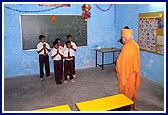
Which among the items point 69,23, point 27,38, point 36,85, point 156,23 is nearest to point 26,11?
point 27,38

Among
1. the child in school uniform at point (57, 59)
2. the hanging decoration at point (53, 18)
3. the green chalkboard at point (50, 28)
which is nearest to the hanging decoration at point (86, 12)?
the green chalkboard at point (50, 28)

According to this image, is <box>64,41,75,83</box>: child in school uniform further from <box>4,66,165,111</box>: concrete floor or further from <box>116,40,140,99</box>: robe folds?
<box>116,40,140,99</box>: robe folds

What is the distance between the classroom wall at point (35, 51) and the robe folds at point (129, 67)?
3.08m

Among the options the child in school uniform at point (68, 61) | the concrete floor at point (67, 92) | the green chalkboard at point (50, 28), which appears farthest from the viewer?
the green chalkboard at point (50, 28)

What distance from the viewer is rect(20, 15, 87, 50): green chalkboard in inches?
202

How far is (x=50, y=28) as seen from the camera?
17.5ft

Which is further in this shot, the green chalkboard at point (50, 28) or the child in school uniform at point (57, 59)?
the green chalkboard at point (50, 28)

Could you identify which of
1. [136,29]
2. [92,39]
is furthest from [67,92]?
[136,29]

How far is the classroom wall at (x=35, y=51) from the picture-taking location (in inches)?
197

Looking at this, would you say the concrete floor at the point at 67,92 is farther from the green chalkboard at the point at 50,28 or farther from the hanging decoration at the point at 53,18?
the hanging decoration at the point at 53,18

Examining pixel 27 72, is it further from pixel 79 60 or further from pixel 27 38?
pixel 79 60

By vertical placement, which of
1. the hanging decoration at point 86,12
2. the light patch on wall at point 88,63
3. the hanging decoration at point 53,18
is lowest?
the light patch on wall at point 88,63

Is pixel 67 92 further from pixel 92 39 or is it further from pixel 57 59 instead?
pixel 92 39

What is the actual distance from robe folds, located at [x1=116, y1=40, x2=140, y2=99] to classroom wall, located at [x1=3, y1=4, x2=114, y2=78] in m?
3.08
